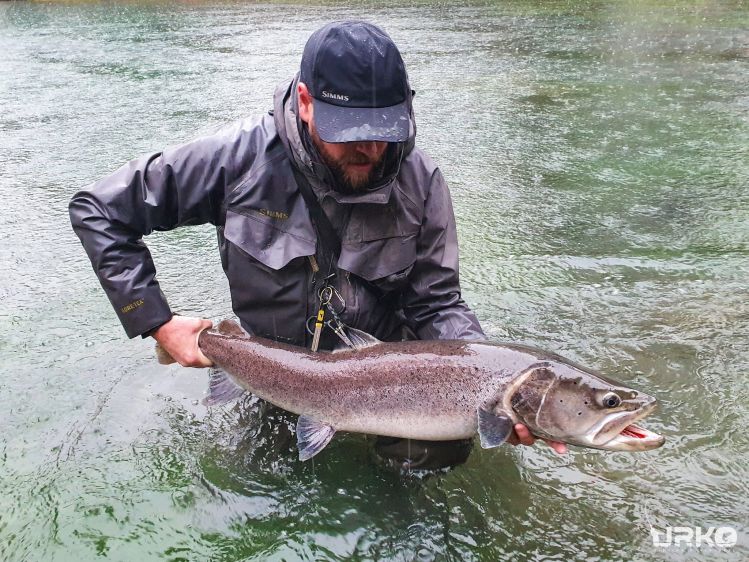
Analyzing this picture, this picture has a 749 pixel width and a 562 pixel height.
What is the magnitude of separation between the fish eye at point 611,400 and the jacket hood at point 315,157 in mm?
1171

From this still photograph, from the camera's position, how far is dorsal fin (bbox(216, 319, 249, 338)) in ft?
9.78

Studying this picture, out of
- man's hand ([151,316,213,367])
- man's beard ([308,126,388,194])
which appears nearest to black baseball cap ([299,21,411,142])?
man's beard ([308,126,388,194])

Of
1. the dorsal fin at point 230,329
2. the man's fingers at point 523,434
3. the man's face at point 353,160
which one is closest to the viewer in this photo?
the man's fingers at point 523,434

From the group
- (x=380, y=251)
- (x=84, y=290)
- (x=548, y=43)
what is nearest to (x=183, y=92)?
(x=84, y=290)

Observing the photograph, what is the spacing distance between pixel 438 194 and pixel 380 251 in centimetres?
39

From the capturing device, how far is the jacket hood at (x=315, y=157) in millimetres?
2752

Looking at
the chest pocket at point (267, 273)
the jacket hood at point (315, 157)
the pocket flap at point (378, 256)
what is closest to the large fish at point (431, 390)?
the chest pocket at point (267, 273)

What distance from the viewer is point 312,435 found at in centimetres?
284

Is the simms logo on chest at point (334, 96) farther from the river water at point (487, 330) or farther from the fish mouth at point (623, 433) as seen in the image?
the river water at point (487, 330)

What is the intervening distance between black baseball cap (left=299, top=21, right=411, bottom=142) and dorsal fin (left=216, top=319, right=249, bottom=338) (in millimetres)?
979

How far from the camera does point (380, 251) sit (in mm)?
2998

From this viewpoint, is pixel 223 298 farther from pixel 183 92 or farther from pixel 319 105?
pixel 183 92

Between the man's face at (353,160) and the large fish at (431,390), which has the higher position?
the man's face at (353,160)

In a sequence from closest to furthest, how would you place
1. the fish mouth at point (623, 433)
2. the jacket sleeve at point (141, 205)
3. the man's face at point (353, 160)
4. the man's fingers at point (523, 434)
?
the fish mouth at point (623, 433) → the man's fingers at point (523, 434) → the man's face at point (353, 160) → the jacket sleeve at point (141, 205)
